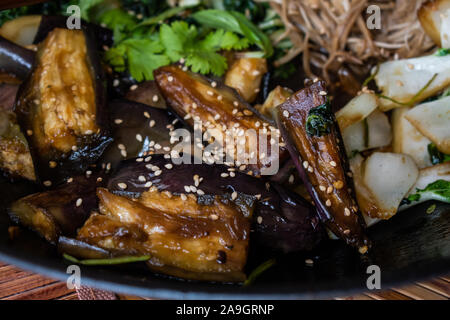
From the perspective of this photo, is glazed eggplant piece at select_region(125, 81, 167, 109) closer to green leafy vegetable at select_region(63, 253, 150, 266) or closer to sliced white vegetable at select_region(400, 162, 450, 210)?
green leafy vegetable at select_region(63, 253, 150, 266)

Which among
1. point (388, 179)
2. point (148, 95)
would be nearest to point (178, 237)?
point (148, 95)

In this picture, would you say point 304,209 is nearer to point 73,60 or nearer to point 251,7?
point 73,60

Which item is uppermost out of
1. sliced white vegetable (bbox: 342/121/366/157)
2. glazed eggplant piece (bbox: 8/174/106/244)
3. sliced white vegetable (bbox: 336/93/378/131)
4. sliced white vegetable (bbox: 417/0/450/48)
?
sliced white vegetable (bbox: 417/0/450/48)

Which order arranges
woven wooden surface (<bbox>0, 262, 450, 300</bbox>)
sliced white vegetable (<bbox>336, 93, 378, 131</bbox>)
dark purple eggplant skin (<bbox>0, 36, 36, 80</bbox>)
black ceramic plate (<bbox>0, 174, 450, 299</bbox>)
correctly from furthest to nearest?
dark purple eggplant skin (<bbox>0, 36, 36, 80</bbox>)
sliced white vegetable (<bbox>336, 93, 378, 131</bbox>)
woven wooden surface (<bbox>0, 262, 450, 300</bbox>)
black ceramic plate (<bbox>0, 174, 450, 299</bbox>)

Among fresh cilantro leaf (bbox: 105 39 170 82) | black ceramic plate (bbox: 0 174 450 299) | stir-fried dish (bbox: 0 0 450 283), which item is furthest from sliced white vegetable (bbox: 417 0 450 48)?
fresh cilantro leaf (bbox: 105 39 170 82)

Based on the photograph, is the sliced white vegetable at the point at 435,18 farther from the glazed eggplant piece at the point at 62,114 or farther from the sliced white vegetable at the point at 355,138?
the glazed eggplant piece at the point at 62,114

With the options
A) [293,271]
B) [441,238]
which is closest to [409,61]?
[441,238]
